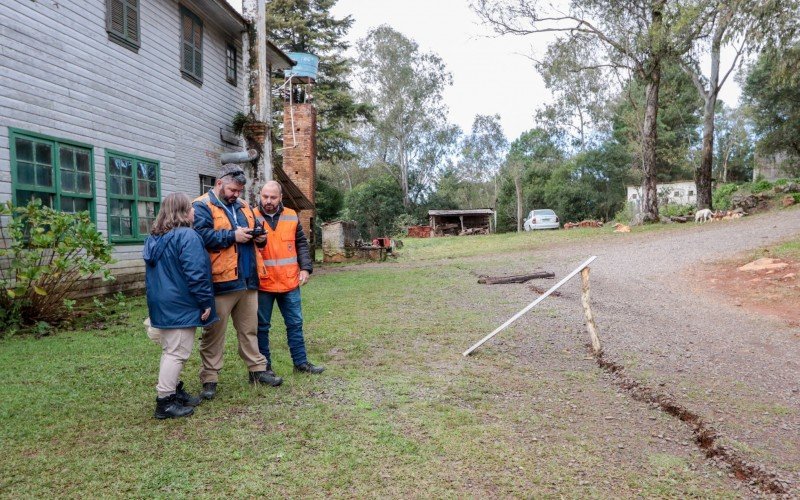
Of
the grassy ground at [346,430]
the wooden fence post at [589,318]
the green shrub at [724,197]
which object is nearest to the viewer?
the grassy ground at [346,430]

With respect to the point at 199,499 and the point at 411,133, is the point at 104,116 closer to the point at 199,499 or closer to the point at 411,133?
the point at 199,499

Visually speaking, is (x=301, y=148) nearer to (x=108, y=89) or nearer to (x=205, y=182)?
(x=205, y=182)

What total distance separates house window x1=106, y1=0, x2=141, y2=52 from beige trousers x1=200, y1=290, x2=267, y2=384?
7.94m

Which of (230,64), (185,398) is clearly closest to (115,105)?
(230,64)

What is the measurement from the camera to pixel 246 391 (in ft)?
15.2

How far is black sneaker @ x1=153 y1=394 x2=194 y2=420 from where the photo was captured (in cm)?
400

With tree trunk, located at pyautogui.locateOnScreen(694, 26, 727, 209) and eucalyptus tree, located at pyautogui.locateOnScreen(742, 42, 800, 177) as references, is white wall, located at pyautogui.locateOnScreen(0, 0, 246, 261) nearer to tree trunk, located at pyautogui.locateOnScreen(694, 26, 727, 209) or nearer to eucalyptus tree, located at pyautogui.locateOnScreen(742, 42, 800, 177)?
tree trunk, located at pyautogui.locateOnScreen(694, 26, 727, 209)

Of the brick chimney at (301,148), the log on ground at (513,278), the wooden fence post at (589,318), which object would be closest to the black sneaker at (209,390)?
the wooden fence post at (589,318)

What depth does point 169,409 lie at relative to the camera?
4.02 meters

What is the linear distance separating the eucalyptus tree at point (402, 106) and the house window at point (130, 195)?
33.7 metres

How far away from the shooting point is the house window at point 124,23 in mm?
10016

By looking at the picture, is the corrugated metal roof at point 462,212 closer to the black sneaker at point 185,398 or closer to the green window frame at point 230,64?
the green window frame at point 230,64

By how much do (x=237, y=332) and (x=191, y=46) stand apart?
10.5 m

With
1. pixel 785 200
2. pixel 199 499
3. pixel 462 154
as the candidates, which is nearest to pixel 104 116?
pixel 199 499
